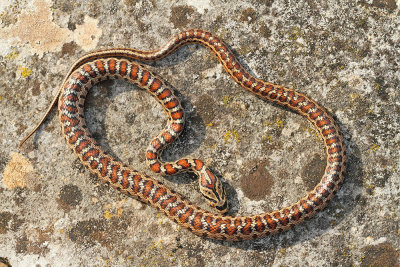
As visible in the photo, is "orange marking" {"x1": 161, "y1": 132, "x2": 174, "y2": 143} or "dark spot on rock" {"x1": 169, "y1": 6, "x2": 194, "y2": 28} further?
"dark spot on rock" {"x1": 169, "y1": 6, "x2": 194, "y2": 28}

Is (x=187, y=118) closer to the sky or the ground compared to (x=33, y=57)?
closer to the ground

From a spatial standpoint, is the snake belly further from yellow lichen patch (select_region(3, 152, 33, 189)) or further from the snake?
yellow lichen patch (select_region(3, 152, 33, 189))

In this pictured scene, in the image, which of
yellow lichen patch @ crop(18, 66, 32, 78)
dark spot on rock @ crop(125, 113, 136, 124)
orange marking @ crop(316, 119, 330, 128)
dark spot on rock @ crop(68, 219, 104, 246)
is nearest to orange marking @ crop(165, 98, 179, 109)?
dark spot on rock @ crop(125, 113, 136, 124)

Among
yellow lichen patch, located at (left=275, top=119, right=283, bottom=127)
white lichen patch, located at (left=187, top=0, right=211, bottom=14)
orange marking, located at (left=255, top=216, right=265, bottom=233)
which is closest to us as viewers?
orange marking, located at (left=255, top=216, right=265, bottom=233)

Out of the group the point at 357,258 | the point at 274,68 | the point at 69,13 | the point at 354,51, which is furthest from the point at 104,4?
the point at 357,258

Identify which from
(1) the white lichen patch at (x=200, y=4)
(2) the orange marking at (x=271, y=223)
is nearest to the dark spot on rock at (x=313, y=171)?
(2) the orange marking at (x=271, y=223)

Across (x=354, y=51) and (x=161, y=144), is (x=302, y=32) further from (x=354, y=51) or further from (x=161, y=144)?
(x=161, y=144)
